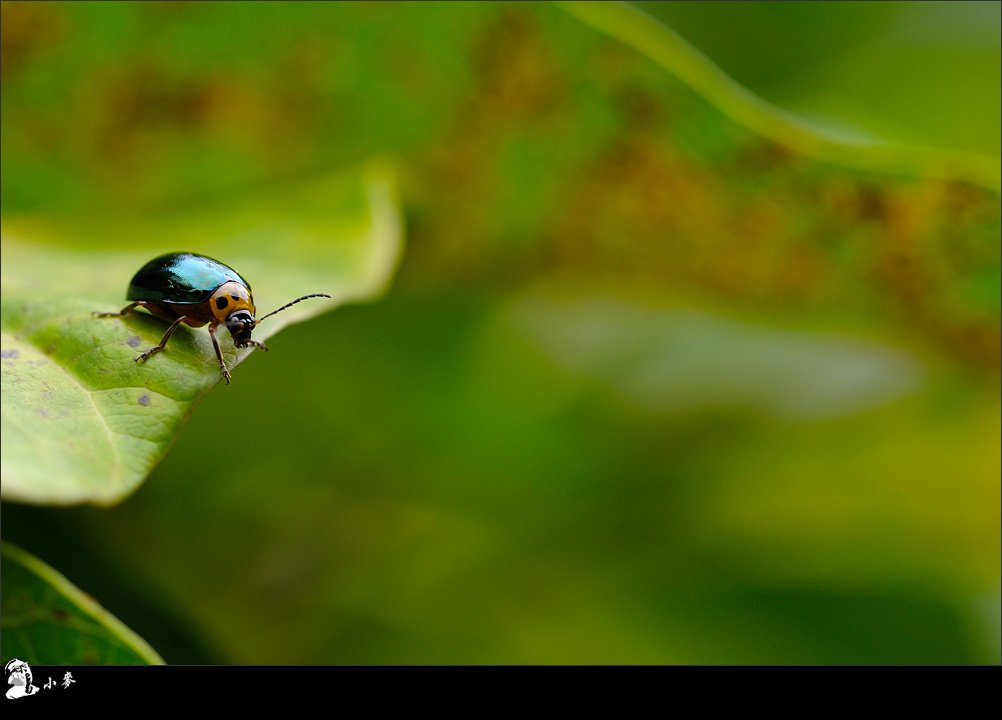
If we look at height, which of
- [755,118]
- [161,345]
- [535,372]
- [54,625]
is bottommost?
[54,625]

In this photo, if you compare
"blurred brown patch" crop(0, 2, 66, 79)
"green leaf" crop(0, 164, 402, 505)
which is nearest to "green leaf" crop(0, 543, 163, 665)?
"green leaf" crop(0, 164, 402, 505)

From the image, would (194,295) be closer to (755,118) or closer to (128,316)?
(128,316)

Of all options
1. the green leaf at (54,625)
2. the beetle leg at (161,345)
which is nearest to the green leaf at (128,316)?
the beetle leg at (161,345)

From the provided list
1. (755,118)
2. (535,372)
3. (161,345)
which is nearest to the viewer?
(161,345)

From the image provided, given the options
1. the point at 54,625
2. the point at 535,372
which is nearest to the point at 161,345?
the point at 54,625

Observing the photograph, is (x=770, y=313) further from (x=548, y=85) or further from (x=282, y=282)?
(x=282, y=282)

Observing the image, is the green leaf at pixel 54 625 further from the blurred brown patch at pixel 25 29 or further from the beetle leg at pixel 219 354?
the blurred brown patch at pixel 25 29

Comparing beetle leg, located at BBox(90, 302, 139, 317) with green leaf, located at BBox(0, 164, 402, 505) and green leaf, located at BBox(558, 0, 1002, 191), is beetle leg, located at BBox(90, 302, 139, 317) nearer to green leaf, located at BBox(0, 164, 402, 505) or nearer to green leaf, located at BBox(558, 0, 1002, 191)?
green leaf, located at BBox(0, 164, 402, 505)
